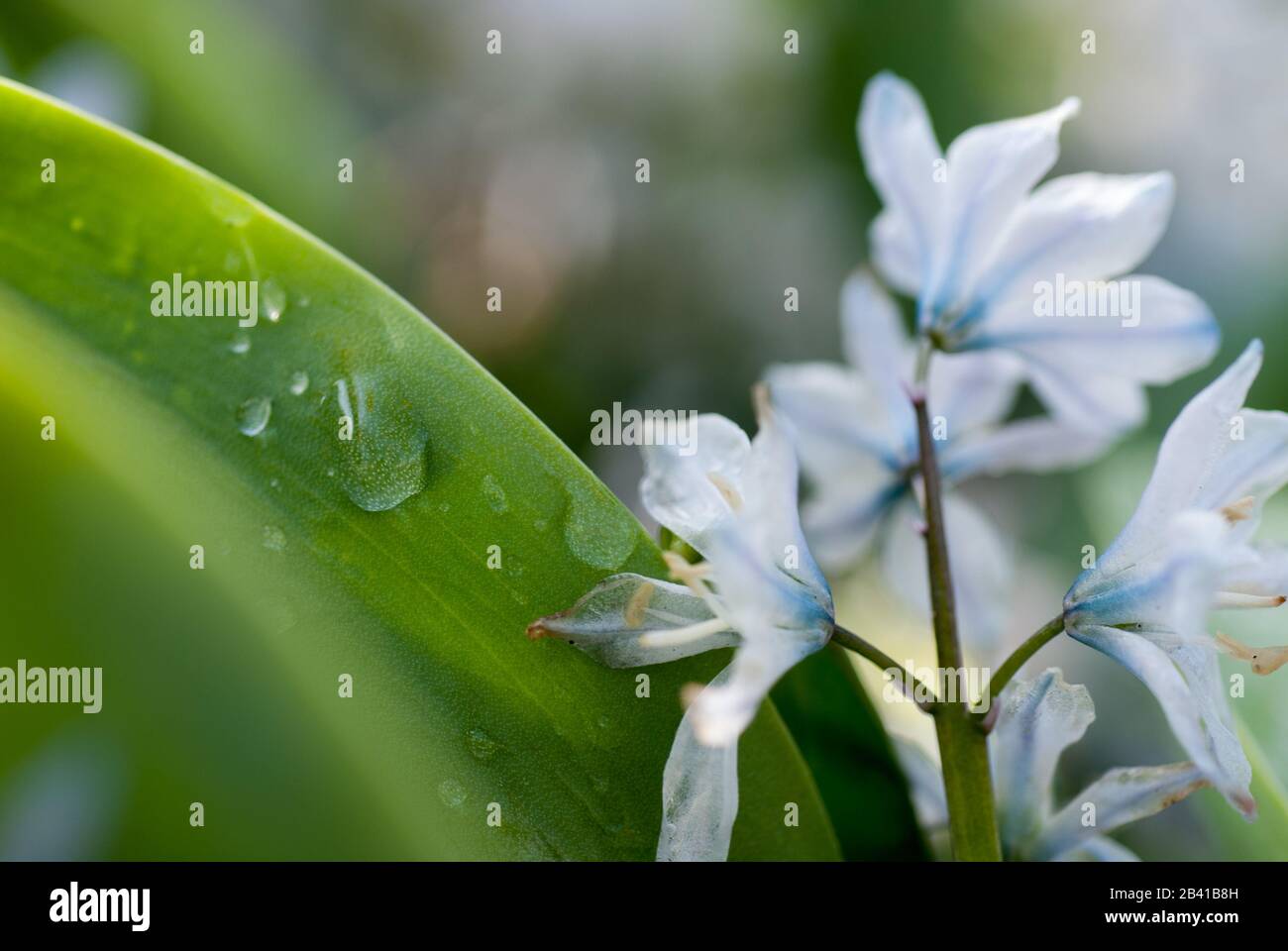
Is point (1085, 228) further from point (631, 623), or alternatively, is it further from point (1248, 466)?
point (631, 623)

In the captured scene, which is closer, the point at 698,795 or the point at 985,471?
the point at 698,795

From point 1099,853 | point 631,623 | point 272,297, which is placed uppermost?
point 272,297

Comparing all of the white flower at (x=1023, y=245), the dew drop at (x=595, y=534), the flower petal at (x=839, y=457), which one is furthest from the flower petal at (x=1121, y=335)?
the dew drop at (x=595, y=534)

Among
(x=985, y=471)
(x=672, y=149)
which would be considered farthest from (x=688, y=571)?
(x=672, y=149)

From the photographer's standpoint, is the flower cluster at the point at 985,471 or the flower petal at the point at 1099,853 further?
the flower petal at the point at 1099,853

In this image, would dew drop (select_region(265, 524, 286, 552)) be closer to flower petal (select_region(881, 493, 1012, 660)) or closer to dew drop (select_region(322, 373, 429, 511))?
dew drop (select_region(322, 373, 429, 511))

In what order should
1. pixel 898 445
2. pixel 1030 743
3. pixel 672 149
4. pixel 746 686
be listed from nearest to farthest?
1. pixel 746 686
2. pixel 1030 743
3. pixel 898 445
4. pixel 672 149

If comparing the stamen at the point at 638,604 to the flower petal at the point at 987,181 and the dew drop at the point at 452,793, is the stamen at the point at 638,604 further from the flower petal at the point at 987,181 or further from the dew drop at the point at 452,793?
the flower petal at the point at 987,181
